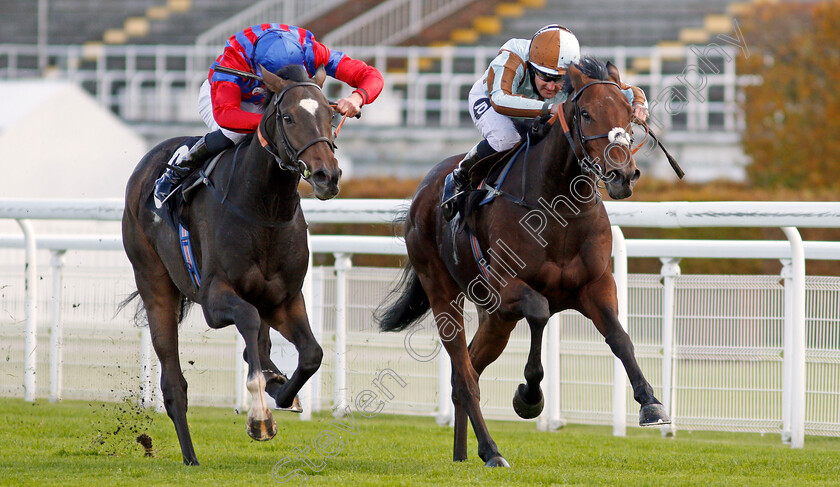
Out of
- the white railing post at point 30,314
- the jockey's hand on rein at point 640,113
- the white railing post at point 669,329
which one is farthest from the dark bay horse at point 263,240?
the white railing post at point 669,329

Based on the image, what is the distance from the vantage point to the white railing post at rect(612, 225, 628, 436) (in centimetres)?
595

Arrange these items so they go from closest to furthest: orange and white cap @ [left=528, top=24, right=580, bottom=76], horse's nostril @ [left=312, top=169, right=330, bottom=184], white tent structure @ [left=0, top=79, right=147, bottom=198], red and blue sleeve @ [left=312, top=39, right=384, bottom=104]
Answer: horse's nostril @ [left=312, top=169, right=330, bottom=184], red and blue sleeve @ [left=312, top=39, right=384, bottom=104], orange and white cap @ [left=528, top=24, right=580, bottom=76], white tent structure @ [left=0, top=79, right=147, bottom=198]

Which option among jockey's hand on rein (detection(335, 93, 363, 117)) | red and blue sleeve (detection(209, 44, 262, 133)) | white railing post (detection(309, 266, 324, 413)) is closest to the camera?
jockey's hand on rein (detection(335, 93, 363, 117))

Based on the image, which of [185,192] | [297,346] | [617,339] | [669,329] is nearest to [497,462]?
[617,339]

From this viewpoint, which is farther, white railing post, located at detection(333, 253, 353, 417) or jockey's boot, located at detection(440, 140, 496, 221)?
white railing post, located at detection(333, 253, 353, 417)

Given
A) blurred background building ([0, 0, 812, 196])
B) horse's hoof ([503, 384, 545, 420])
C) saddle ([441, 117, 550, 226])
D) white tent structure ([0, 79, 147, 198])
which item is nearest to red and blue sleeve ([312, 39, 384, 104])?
saddle ([441, 117, 550, 226])

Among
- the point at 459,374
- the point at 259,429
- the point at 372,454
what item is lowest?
the point at 372,454

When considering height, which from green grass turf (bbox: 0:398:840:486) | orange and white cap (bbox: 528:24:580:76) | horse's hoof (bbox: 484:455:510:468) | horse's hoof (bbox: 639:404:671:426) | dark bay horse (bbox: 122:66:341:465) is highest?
orange and white cap (bbox: 528:24:580:76)

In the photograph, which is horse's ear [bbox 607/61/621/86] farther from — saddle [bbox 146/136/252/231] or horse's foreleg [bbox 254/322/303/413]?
horse's foreleg [bbox 254/322/303/413]

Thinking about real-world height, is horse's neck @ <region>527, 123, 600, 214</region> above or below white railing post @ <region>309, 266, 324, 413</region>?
above

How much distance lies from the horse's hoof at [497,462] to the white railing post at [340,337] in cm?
183

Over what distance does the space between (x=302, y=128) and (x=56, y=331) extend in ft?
10.7

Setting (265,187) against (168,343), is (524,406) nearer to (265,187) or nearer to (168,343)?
(265,187)

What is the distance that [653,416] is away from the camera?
424 centimetres
